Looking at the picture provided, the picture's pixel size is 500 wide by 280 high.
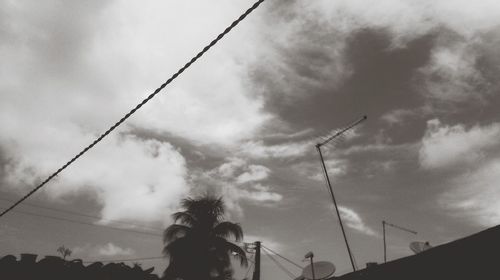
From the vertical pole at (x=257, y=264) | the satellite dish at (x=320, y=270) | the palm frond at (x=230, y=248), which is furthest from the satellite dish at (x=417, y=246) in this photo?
the palm frond at (x=230, y=248)

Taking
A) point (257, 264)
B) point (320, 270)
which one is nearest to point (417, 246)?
point (320, 270)

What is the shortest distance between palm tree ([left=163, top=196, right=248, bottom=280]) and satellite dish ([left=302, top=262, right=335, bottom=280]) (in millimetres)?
10869

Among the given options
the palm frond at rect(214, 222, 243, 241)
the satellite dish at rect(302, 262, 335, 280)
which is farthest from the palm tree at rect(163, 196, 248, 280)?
the satellite dish at rect(302, 262, 335, 280)

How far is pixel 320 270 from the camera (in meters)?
9.77

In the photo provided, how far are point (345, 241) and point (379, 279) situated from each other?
26.3 feet

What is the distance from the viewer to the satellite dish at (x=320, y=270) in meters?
9.57

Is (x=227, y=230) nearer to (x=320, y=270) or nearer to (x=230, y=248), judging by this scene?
(x=230, y=248)

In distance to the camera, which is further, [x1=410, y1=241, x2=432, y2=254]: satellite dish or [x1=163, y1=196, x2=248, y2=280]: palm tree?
[x1=163, y1=196, x2=248, y2=280]: palm tree

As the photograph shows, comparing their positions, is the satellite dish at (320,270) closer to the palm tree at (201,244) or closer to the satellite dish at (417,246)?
the satellite dish at (417,246)

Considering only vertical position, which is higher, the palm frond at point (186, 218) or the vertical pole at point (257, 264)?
the palm frond at point (186, 218)

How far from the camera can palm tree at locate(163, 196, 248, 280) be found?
19.6 meters

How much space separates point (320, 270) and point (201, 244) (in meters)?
12.4

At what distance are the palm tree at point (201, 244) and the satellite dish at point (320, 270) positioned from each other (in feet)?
35.7

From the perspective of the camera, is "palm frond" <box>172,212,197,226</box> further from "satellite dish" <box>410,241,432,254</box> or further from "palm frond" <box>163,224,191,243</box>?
"satellite dish" <box>410,241,432,254</box>
